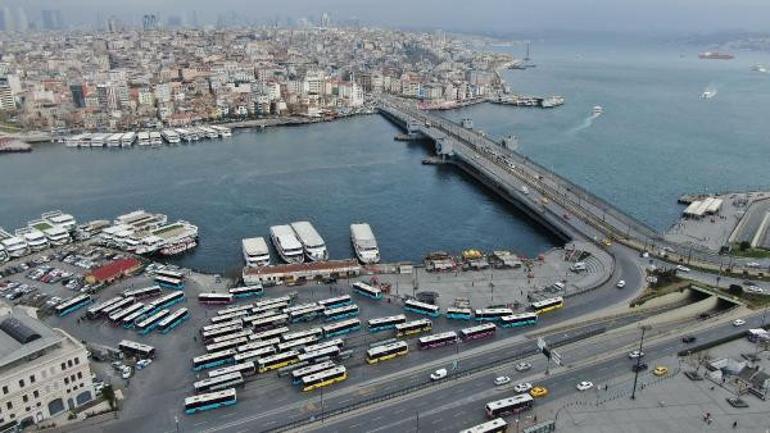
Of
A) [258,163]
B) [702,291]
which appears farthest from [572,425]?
[258,163]

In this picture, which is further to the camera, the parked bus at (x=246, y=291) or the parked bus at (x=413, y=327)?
the parked bus at (x=246, y=291)

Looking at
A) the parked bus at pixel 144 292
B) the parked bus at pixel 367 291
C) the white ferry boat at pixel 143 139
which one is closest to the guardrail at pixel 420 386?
the parked bus at pixel 367 291

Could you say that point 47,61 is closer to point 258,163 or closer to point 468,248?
point 258,163

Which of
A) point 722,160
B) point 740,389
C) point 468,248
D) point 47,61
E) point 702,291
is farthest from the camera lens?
point 47,61

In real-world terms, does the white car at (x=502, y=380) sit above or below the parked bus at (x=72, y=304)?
above

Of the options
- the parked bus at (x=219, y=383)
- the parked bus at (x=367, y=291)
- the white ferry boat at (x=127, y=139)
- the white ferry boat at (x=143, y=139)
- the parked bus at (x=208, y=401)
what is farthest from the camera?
the white ferry boat at (x=143, y=139)

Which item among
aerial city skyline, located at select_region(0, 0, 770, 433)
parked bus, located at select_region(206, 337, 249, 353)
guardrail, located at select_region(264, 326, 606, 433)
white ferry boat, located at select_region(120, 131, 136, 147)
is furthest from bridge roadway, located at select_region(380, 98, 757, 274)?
white ferry boat, located at select_region(120, 131, 136, 147)

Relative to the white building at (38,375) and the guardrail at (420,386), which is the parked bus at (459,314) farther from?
the white building at (38,375)
